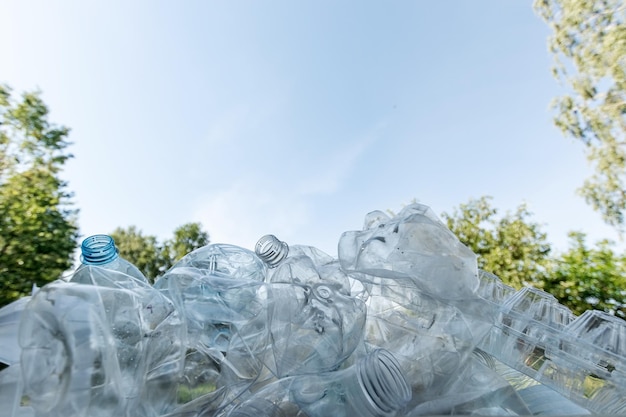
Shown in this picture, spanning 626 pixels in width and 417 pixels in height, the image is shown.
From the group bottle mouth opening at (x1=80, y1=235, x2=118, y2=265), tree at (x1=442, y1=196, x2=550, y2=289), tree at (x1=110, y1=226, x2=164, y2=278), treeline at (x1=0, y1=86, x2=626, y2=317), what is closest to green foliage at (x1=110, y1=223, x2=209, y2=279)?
tree at (x1=110, y1=226, x2=164, y2=278)

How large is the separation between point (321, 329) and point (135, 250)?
60.8ft

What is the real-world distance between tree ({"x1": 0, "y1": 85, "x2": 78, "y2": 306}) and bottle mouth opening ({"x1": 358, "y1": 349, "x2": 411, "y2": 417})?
7.95m

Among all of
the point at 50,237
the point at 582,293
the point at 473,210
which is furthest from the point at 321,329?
the point at 473,210

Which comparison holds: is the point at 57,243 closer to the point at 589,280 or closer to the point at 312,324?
the point at 312,324

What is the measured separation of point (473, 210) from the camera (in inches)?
416

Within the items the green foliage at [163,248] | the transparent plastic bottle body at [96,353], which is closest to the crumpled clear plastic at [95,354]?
the transparent plastic bottle body at [96,353]

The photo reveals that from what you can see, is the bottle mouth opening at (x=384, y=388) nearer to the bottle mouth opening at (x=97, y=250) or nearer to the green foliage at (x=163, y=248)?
the bottle mouth opening at (x=97, y=250)

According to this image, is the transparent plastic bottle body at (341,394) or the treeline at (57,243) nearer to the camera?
the transparent plastic bottle body at (341,394)

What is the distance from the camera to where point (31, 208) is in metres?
7.15

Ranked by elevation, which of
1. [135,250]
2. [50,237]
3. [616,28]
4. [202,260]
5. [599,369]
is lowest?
[599,369]

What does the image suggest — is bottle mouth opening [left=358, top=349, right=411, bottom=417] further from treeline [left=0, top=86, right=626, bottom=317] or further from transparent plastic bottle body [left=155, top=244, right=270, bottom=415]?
treeline [left=0, top=86, right=626, bottom=317]

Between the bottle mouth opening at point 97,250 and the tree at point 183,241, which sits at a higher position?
the tree at point 183,241

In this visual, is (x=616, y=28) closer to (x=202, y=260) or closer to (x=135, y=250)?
(x=202, y=260)

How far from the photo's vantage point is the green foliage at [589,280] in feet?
23.1
